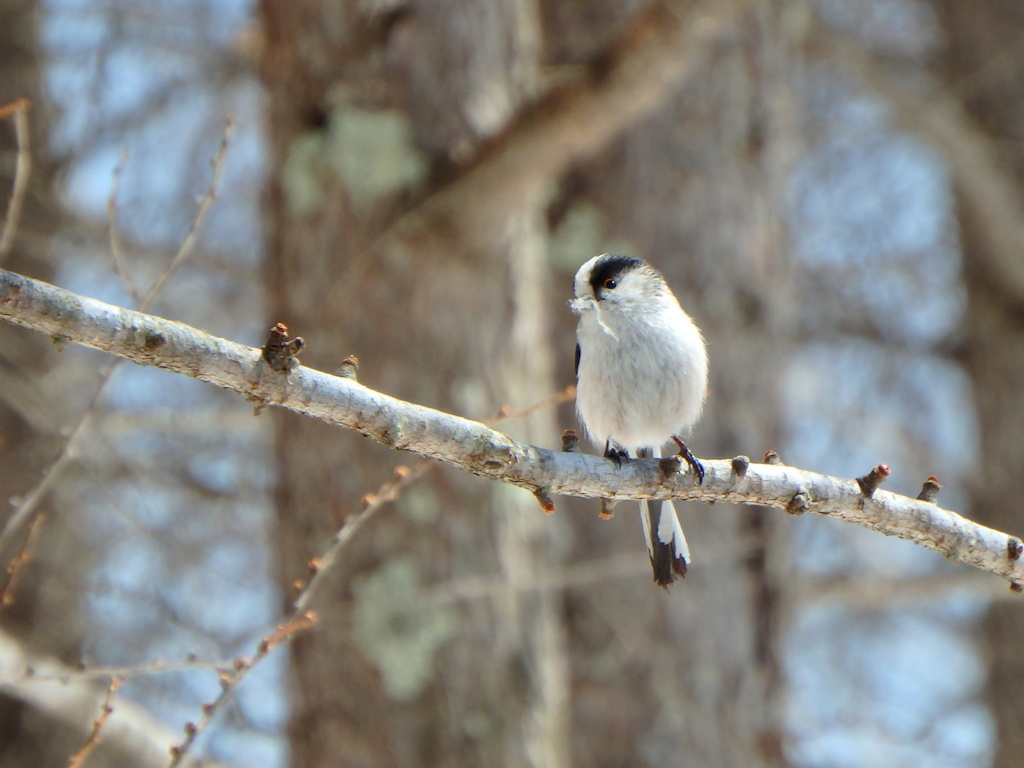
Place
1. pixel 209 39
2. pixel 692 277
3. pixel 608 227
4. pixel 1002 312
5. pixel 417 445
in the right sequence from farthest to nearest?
pixel 1002 312, pixel 209 39, pixel 608 227, pixel 692 277, pixel 417 445

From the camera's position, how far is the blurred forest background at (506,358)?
334 cm

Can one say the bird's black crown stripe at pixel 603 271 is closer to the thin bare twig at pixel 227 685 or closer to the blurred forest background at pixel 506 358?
the blurred forest background at pixel 506 358

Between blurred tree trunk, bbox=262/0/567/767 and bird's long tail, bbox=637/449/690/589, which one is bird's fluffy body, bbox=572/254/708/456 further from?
blurred tree trunk, bbox=262/0/567/767

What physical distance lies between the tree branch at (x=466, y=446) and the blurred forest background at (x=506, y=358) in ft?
1.86

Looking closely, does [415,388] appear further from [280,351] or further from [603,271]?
[280,351]

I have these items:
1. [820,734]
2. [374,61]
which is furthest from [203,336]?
[820,734]

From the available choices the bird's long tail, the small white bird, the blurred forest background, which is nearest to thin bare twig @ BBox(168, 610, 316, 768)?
the blurred forest background

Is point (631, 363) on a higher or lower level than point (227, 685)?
higher

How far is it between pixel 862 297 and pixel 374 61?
14.0 ft

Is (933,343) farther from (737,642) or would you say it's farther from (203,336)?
(203,336)

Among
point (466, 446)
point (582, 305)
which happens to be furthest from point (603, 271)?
point (466, 446)

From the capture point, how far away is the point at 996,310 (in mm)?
6469

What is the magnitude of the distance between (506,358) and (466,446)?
1.67 metres

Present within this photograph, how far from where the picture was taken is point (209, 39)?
18.4 feet
